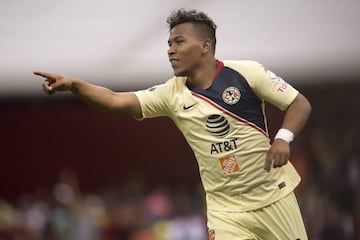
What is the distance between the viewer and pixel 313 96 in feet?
39.8

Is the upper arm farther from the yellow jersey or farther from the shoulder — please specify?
the shoulder

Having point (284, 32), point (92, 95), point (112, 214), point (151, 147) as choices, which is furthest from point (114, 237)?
point (92, 95)

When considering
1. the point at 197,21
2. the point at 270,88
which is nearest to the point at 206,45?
the point at 197,21

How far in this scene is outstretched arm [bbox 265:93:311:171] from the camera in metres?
5.67

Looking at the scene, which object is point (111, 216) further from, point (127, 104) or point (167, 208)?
point (127, 104)

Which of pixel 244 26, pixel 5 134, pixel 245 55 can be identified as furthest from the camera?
pixel 5 134

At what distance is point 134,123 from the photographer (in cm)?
1484

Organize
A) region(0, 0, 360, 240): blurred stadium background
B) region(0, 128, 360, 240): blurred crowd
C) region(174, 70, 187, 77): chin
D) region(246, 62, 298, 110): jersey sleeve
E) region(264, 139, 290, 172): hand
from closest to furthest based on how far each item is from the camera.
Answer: region(264, 139, 290, 172): hand
region(246, 62, 298, 110): jersey sleeve
region(174, 70, 187, 77): chin
region(0, 128, 360, 240): blurred crowd
region(0, 0, 360, 240): blurred stadium background

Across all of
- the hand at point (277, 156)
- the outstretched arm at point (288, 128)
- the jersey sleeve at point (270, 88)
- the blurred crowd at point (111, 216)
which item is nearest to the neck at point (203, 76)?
the jersey sleeve at point (270, 88)

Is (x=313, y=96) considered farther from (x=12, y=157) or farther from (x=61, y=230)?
(x=12, y=157)

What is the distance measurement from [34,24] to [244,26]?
2.86 m

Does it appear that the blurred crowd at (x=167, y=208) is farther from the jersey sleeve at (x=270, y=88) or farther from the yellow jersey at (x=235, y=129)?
the jersey sleeve at (x=270, y=88)

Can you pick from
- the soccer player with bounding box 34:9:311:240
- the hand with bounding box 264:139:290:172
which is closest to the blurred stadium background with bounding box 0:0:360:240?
the soccer player with bounding box 34:9:311:240

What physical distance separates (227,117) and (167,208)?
6727mm
